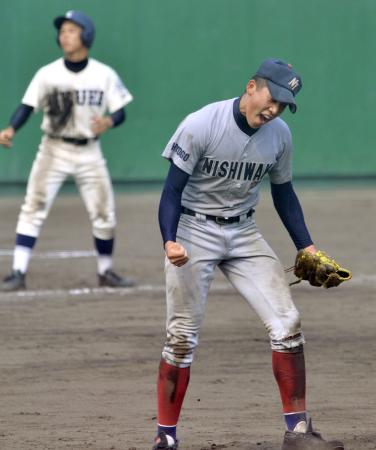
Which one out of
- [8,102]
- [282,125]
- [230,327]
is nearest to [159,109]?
[8,102]

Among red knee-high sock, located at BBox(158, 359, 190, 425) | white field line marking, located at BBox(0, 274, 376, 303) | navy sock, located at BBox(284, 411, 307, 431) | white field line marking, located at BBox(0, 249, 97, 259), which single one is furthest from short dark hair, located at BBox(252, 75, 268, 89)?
white field line marking, located at BBox(0, 249, 97, 259)

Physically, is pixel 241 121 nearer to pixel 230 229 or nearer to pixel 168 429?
pixel 230 229

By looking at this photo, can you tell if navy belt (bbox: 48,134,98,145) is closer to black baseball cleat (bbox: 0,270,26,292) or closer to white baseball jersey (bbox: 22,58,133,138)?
white baseball jersey (bbox: 22,58,133,138)

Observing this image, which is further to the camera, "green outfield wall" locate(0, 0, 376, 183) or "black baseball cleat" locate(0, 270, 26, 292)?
"green outfield wall" locate(0, 0, 376, 183)

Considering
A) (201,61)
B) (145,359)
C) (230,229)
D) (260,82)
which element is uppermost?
(260,82)

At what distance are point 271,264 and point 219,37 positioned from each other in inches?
356

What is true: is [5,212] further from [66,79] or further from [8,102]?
[66,79]

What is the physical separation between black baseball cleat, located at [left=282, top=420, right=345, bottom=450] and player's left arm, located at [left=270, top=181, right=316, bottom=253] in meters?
0.85

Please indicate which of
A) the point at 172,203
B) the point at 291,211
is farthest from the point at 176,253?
the point at 291,211

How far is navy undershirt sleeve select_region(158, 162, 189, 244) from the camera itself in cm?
536

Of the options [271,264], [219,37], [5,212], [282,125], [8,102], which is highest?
[282,125]

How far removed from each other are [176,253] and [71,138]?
471cm

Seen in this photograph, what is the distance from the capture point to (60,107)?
31.9 ft

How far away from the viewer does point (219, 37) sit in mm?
14406
